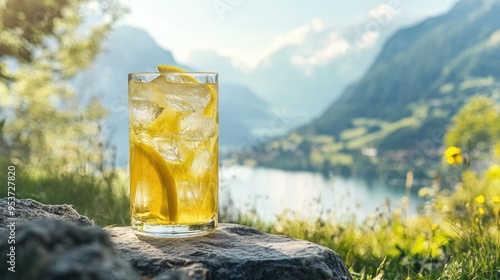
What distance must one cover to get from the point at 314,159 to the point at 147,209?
4924 inches

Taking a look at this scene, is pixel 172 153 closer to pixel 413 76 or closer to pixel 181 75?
pixel 181 75

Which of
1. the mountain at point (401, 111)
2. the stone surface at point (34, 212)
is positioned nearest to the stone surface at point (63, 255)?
the stone surface at point (34, 212)

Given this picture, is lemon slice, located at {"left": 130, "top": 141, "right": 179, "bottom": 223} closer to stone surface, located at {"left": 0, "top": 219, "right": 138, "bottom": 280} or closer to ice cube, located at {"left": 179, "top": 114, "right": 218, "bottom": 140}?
ice cube, located at {"left": 179, "top": 114, "right": 218, "bottom": 140}

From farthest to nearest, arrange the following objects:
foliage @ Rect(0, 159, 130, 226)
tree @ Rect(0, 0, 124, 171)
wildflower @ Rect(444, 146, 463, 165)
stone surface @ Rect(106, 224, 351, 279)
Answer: tree @ Rect(0, 0, 124, 171), foliage @ Rect(0, 159, 130, 226), wildflower @ Rect(444, 146, 463, 165), stone surface @ Rect(106, 224, 351, 279)

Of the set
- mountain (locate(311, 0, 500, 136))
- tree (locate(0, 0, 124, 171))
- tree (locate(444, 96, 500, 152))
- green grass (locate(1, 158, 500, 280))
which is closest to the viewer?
green grass (locate(1, 158, 500, 280))

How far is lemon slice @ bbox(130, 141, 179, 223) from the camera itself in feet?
9.40

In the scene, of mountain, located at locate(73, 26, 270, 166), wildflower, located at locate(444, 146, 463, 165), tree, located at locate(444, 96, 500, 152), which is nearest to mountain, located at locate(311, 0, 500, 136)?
mountain, located at locate(73, 26, 270, 166)

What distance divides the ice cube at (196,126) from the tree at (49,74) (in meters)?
4.14

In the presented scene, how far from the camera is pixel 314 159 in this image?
417 ft

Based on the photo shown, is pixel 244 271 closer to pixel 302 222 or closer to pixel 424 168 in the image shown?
pixel 302 222

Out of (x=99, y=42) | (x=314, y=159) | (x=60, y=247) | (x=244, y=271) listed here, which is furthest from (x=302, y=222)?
(x=314, y=159)

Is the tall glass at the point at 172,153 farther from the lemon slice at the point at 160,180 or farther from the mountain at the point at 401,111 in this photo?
the mountain at the point at 401,111

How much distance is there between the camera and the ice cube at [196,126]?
291 centimetres

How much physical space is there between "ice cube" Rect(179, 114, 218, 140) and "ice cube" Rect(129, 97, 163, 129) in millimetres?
152
